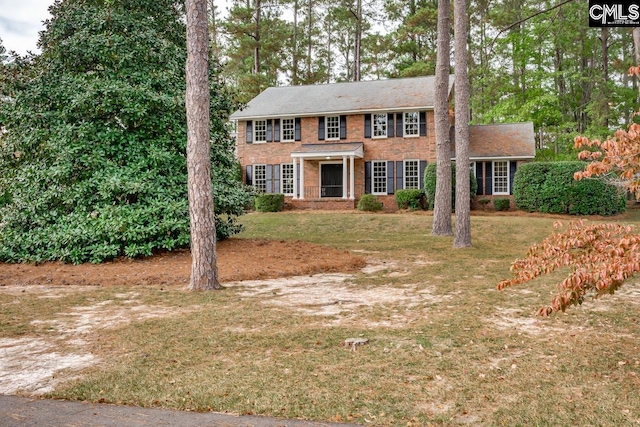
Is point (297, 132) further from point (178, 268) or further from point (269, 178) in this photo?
point (178, 268)

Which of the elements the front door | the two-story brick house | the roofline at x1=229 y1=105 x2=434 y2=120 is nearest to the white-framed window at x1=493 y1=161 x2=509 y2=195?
the two-story brick house

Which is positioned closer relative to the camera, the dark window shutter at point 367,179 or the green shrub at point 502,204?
the green shrub at point 502,204

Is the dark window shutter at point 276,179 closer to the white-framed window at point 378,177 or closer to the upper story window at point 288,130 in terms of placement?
the upper story window at point 288,130

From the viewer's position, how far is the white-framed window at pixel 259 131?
88.1 ft

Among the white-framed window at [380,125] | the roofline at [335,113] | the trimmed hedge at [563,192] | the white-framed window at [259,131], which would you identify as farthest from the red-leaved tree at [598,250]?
the white-framed window at [259,131]

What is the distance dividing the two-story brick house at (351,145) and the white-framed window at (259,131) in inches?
2.1

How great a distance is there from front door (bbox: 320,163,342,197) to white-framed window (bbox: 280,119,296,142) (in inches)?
87.0

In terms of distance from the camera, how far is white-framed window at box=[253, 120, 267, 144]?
88.1ft

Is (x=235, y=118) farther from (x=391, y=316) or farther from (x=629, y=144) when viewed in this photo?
(x=629, y=144)

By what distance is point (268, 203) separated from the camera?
24.1 meters

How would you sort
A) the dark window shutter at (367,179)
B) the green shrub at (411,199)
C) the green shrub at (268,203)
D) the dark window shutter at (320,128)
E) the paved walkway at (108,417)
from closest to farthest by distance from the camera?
1. the paved walkway at (108,417)
2. the green shrub at (411,199)
3. the green shrub at (268,203)
4. the dark window shutter at (367,179)
5. the dark window shutter at (320,128)

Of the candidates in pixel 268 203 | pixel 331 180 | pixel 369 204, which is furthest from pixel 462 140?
pixel 331 180

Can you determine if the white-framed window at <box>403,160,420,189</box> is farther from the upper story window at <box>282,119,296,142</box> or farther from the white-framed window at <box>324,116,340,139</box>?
the upper story window at <box>282,119,296,142</box>

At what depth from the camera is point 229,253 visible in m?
11.3
